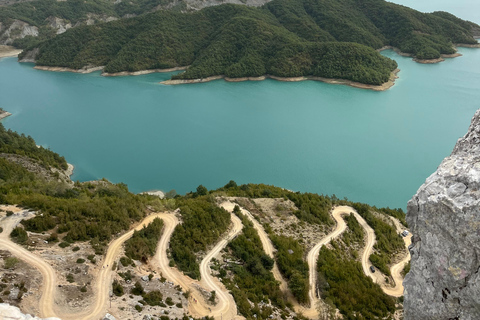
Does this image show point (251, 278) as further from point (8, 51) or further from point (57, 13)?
point (57, 13)

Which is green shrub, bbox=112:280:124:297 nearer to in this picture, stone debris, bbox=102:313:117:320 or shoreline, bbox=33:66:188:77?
stone debris, bbox=102:313:117:320

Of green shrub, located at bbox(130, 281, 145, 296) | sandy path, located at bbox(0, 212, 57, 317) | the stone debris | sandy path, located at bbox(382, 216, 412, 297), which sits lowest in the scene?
sandy path, located at bbox(382, 216, 412, 297)

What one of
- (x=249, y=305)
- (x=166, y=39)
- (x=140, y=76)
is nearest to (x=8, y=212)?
(x=249, y=305)

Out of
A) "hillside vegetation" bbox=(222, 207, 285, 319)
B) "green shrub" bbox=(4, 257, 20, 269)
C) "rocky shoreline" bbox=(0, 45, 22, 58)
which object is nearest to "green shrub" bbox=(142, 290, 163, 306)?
"hillside vegetation" bbox=(222, 207, 285, 319)

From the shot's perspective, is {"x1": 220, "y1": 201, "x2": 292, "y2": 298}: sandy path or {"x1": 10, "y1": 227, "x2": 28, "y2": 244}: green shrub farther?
{"x1": 220, "y1": 201, "x2": 292, "y2": 298}: sandy path

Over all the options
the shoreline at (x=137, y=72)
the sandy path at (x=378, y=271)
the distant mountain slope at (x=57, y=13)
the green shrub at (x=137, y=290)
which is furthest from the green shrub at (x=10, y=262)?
the distant mountain slope at (x=57, y=13)

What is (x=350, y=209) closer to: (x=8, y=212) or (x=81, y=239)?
(x=81, y=239)
